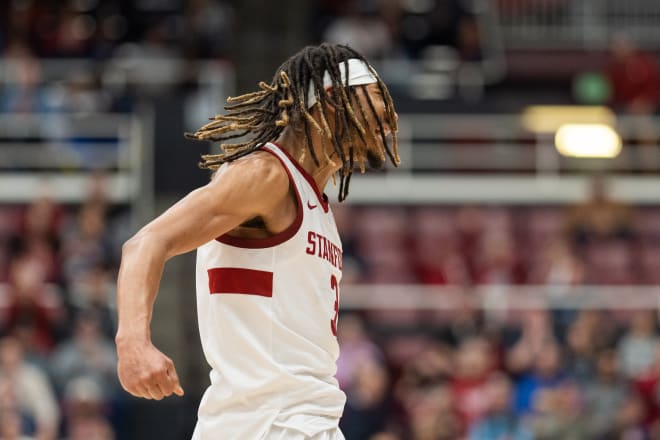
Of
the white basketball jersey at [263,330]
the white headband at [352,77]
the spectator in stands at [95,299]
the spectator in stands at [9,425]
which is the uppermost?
the white headband at [352,77]

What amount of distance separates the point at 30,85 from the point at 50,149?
0.97m

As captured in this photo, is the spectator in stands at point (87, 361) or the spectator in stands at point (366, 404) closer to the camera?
the spectator in stands at point (366, 404)

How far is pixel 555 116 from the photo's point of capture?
17359 millimetres

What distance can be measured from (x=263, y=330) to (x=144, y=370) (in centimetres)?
71

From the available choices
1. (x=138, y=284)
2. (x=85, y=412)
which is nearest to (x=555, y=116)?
(x=85, y=412)

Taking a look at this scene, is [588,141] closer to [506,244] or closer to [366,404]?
[506,244]

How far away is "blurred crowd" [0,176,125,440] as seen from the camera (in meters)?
11.5

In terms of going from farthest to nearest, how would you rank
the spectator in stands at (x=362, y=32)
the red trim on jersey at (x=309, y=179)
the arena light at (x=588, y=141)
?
the spectator in stands at (x=362, y=32) → the arena light at (x=588, y=141) → the red trim on jersey at (x=309, y=179)

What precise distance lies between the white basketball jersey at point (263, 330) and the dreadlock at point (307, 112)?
18 cm

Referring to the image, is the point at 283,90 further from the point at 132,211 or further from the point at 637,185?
the point at 637,185

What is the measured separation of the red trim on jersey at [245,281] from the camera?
14.0ft

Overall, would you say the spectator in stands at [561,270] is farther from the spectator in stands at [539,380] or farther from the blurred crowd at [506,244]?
the spectator in stands at [539,380]

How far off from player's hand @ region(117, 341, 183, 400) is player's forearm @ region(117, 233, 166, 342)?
4 cm

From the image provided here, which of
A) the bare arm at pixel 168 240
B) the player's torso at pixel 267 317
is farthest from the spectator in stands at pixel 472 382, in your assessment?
the bare arm at pixel 168 240
